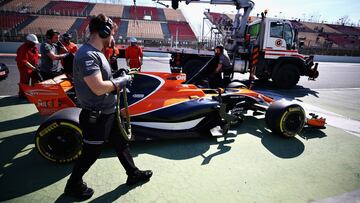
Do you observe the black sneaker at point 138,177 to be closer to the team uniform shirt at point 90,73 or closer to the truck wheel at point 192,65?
the team uniform shirt at point 90,73

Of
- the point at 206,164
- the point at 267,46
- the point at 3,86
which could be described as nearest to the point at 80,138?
the point at 206,164

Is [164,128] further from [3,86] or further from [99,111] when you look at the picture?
[3,86]

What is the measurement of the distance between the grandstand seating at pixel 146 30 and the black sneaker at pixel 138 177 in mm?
29593

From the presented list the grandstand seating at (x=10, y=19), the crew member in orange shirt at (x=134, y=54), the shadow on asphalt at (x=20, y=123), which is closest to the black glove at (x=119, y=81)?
the shadow on asphalt at (x=20, y=123)

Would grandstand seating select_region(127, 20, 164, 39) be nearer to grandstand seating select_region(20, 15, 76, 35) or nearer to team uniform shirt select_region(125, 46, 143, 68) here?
grandstand seating select_region(20, 15, 76, 35)

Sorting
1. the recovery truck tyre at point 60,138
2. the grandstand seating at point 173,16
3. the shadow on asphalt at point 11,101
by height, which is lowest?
the shadow on asphalt at point 11,101

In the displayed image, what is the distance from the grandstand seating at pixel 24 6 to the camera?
1401 inches

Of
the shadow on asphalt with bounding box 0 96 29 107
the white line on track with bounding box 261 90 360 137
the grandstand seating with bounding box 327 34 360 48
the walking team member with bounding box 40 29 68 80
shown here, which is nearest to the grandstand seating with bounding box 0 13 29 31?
the shadow on asphalt with bounding box 0 96 29 107

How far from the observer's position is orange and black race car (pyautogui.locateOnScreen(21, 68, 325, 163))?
9.36 feet


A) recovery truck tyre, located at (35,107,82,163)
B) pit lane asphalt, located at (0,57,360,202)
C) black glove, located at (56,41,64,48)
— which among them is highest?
black glove, located at (56,41,64,48)

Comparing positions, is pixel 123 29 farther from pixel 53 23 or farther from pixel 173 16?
pixel 173 16

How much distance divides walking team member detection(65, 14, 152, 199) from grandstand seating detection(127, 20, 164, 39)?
29.8m

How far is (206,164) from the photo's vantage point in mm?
3053

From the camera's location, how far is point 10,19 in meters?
31.9
